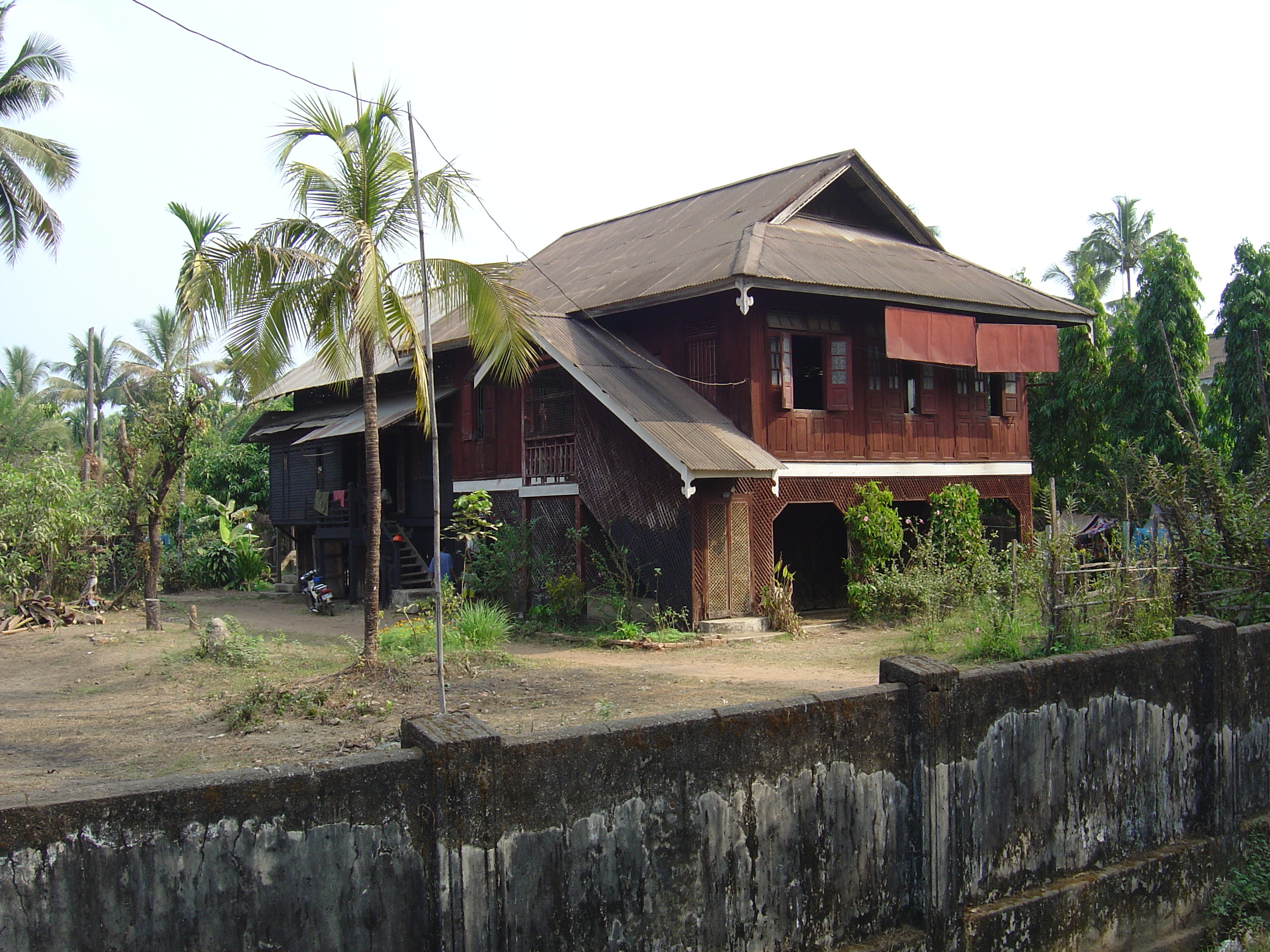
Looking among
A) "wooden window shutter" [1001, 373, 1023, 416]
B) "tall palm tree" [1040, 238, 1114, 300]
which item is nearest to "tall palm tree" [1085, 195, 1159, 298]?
"tall palm tree" [1040, 238, 1114, 300]

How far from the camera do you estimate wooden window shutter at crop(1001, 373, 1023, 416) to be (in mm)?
18781

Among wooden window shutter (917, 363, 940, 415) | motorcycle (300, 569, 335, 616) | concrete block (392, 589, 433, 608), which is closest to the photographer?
wooden window shutter (917, 363, 940, 415)

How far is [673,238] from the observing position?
19031 millimetres

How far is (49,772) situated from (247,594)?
64.6 ft

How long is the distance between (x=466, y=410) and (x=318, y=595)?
5.11m

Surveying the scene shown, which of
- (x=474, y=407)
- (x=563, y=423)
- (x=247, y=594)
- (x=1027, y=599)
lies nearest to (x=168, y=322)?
(x=247, y=594)

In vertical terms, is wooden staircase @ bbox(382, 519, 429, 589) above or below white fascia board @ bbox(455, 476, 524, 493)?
below

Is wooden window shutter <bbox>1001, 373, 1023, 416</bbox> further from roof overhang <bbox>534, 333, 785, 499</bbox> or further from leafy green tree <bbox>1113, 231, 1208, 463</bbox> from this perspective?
roof overhang <bbox>534, 333, 785, 499</bbox>

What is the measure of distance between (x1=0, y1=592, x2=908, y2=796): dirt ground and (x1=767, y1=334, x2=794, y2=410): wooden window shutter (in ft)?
11.5

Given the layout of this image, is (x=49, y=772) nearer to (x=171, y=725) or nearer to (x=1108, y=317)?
(x=171, y=725)

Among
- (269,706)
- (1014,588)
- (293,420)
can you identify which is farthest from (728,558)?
(293,420)

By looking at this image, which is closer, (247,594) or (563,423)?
(563,423)

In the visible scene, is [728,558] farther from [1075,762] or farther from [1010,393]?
[1075,762]

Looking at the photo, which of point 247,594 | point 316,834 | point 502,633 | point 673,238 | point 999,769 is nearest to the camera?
point 316,834
